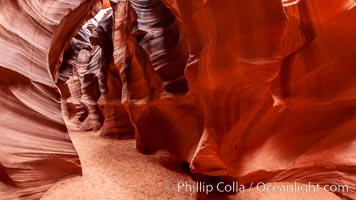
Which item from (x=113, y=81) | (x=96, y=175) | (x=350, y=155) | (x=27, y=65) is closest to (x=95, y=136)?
(x=113, y=81)

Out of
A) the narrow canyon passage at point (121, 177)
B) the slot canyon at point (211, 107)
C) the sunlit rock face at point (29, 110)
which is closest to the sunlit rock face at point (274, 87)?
the slot canyon at point (211, 107)

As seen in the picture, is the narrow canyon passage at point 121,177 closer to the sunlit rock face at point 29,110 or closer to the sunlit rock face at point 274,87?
the sunlit rock face at point 29,110

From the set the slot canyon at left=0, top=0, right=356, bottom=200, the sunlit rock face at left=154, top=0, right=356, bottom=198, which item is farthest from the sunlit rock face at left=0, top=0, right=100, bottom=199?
the sunlit rock face at left=154, top=0, right=356, bottom=198

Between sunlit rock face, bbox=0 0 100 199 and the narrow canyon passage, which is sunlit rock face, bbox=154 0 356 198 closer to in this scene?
the narrow canyon passage

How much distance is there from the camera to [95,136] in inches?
129

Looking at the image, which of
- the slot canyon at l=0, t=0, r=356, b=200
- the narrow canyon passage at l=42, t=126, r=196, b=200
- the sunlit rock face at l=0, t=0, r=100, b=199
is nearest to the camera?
the sunlit rock face at l=0, t=0, r=100, b=199

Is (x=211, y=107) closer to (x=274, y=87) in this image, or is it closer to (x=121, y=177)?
(x=274, y=87)

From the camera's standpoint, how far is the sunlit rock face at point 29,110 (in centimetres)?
125

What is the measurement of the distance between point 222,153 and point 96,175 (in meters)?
0.78

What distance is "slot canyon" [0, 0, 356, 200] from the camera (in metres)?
1.41

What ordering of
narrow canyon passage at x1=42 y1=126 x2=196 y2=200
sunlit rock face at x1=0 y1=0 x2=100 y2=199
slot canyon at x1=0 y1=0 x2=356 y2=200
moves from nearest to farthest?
sunlit rock face at x1=0 y1=0 x2=100 y2=199
slot canyon at x1=0 y1=0 x2=356 y2=200
narrow canyon passage at x1=42 y1=126 x2=196 y2=200

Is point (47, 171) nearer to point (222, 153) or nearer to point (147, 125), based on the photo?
point (222, 153)

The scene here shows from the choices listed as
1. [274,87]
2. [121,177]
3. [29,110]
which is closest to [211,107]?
[274,87]

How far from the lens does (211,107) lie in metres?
1.62
